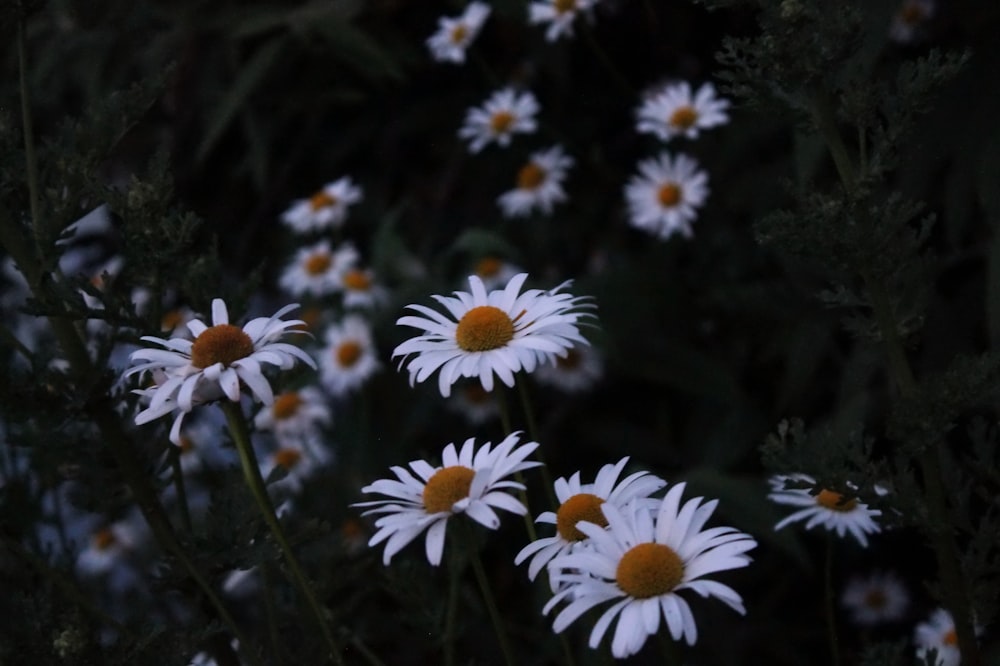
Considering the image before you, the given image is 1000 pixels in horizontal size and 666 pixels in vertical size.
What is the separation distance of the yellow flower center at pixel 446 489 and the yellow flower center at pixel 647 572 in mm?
122

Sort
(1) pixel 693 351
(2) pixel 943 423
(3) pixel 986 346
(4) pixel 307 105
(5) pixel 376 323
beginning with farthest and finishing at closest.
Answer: (4) pixel 307 105, (5) pixel 376 323, (1) pixel 693 351, (3) pixel 986 346, (2) pixel 943 423

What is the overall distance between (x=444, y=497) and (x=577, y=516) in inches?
3.5

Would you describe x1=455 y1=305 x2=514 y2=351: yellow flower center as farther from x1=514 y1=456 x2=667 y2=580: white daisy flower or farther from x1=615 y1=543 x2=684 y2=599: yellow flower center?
x1=615 y1=543 x2=684 y2=599: yellow flower center

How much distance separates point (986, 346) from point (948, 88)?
1.29ft

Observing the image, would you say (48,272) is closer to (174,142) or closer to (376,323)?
(376,323)

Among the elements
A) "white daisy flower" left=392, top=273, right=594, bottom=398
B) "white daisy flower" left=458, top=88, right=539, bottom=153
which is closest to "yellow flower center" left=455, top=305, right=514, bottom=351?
"white daisy flower" left=392, top=273, right=594, bottom=398

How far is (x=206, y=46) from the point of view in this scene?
7.64 ft

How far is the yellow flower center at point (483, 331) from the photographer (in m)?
0.89

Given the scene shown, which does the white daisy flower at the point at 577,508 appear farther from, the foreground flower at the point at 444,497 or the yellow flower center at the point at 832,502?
the yellow flower center at the point at 832,502

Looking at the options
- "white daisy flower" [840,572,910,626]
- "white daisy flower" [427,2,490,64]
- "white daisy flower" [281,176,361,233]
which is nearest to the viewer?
"white daisy flower" [840,572,910,626]

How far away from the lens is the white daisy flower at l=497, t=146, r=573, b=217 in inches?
76.7

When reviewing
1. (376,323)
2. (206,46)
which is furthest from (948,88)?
(206,46)

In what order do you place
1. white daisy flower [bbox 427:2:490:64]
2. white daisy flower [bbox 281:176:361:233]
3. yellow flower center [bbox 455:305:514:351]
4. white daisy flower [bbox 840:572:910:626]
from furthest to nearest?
white daisy flower [bbox 281:176:361:233] → white daisy flower [bbox 427:2:490:64] → white daisy flower [bbox 840:572:910:626] → yellow flower center [bbox 455:305:514:351]

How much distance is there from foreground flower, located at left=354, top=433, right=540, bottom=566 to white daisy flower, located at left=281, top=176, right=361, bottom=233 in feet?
4.09
